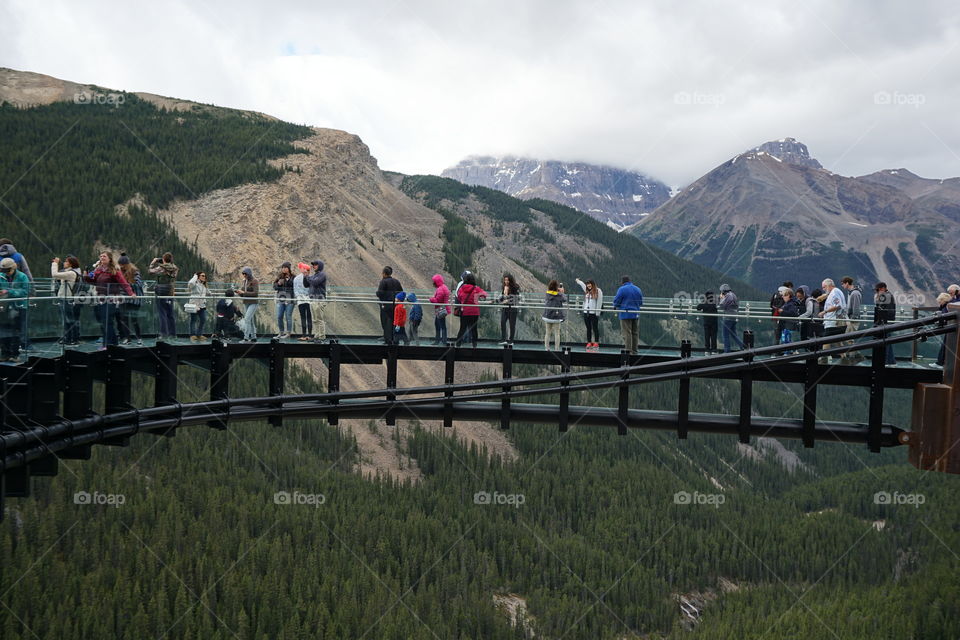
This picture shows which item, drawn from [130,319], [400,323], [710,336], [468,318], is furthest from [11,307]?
[710,336]

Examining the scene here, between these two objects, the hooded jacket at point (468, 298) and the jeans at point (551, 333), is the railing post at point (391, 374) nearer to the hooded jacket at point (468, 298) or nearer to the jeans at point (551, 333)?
the hooded jacket at point (468, 298)

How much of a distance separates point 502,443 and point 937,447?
69311 mm

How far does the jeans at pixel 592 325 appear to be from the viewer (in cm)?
2180

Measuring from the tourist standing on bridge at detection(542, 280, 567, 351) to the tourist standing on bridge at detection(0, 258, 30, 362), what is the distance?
438 inches

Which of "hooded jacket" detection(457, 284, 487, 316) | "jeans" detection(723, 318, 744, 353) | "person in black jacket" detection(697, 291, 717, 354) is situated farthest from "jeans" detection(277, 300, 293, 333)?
"jeans" detection(723, 318, 744, 353)

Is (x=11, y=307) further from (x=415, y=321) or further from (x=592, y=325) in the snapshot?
(x=592, y=325)

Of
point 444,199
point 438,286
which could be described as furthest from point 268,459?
point 444,199

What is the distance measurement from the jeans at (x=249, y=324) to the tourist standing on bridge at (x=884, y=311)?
1419 centimetres

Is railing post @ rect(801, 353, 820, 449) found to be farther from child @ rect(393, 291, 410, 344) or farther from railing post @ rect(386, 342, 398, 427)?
child @ rect(393, 291, 410, 344)

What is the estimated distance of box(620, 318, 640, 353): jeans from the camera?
822 inches

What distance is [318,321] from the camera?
70.6 feet

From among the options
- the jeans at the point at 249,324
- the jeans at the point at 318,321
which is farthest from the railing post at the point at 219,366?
the jeans at the point at 318,321

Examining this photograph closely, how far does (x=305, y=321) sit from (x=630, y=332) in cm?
801

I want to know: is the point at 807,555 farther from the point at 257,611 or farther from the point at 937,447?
the point at 937,447
